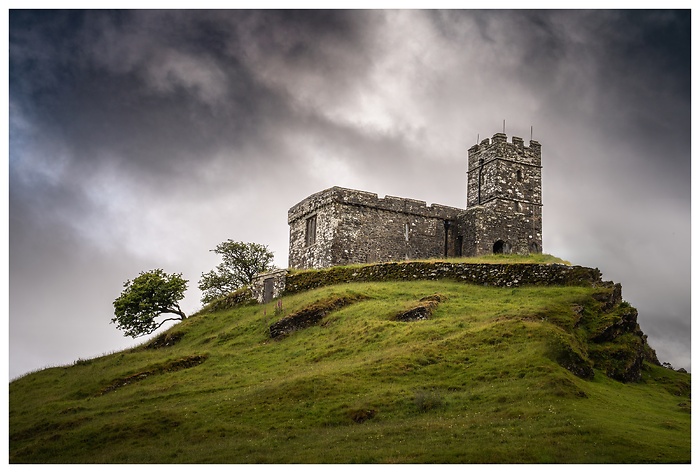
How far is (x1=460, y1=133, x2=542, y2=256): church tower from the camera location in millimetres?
61781

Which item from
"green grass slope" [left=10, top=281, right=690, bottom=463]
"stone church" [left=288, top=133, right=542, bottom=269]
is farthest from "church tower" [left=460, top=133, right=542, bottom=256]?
"green grass slope" [left=10, top=281, right=690, bottom=463]

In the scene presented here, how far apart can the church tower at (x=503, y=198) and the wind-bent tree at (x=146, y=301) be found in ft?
73.7

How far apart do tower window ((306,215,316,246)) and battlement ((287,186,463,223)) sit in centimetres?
58

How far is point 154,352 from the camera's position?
45469 mm

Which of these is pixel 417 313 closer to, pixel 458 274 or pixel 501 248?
pixel 458 274

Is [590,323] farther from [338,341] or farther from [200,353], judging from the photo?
[200,353]

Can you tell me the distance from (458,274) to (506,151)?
17.1 meters

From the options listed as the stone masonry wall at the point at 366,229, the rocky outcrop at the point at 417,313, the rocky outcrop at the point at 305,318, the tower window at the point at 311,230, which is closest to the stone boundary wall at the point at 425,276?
the stone masonry wall at the point at 366,229

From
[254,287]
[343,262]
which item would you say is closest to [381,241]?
[343,262]

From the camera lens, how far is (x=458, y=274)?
168 feet

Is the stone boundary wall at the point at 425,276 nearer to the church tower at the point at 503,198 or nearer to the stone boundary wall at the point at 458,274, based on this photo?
the stone boundary wall at the point at 458,274

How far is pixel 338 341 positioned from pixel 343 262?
17.9 metres

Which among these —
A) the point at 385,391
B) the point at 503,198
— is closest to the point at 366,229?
the point at 503,198

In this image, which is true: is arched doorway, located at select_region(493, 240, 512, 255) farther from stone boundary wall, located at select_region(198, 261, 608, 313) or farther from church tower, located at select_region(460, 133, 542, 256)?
stone boundary wall, located at select_region(198, 261, 608, 313)
